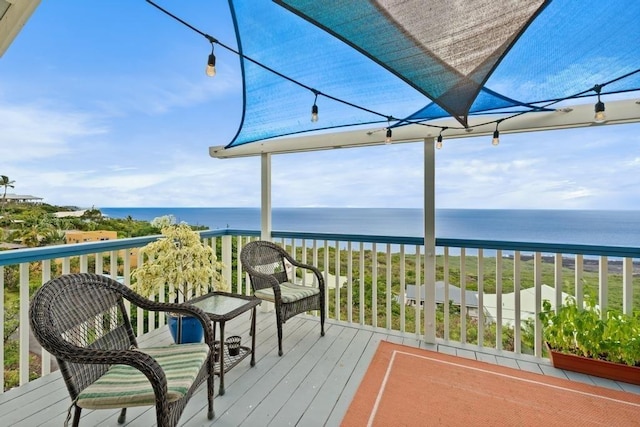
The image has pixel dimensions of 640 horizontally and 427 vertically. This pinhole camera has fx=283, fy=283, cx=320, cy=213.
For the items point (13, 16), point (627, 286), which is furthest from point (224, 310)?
point (627, 286)

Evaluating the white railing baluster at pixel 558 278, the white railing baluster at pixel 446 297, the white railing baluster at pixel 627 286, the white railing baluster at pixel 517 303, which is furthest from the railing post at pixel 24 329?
the white railing baluster at pixel 627 286

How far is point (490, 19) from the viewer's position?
40.8 inches

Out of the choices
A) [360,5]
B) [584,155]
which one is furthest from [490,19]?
[584,155]

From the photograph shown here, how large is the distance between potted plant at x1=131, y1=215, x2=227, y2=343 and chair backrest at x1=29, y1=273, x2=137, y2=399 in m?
0.53

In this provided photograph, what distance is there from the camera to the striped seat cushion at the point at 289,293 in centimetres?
277

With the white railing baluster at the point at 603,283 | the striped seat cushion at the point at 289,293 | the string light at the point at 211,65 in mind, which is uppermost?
the string light at the point at 211,65

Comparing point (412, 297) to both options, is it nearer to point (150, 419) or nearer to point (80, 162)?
point (150, 419)

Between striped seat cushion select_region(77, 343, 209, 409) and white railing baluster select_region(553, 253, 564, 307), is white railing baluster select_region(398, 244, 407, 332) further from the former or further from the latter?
striped seat cushion select_region(77, 343, 209, 409)

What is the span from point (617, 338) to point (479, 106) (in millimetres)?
2140

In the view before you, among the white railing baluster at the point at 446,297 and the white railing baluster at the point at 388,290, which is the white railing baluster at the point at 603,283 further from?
the white railing baluster at the point at 388,290

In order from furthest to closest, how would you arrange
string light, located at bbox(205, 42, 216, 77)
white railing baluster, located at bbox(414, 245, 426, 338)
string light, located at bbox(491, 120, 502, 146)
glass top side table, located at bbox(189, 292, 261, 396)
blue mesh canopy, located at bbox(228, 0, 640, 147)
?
white railing baluster, located at bbox(414, 245, 426, 338), string light, located at bbox(491, 120, 502, 146), glass top side table, located at bbox(189, 292, 261, 396), string light, located at bbox(205, 42, 216, 77), blue mesh canopy, located at bbox(228, 0, 640, 147)

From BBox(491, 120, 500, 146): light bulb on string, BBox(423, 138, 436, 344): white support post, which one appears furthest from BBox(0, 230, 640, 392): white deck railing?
BBox(491, 120, 500, 146): light bulb on string

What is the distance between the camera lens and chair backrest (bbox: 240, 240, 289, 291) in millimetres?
3094

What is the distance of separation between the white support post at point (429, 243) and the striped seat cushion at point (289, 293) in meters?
1.17
